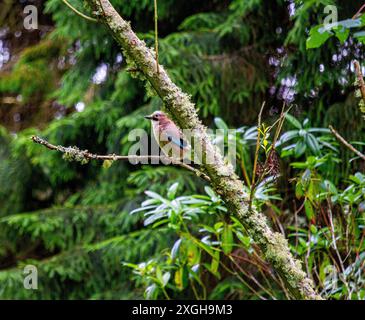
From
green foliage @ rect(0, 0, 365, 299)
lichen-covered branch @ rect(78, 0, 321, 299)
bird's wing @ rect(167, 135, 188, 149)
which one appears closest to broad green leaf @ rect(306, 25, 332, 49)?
lichen-covered branch @ rect(78, 0, 321, 299)

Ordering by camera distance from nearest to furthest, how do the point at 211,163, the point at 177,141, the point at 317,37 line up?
the point at 211,163 < the point at 317,37 < the point at 177,141

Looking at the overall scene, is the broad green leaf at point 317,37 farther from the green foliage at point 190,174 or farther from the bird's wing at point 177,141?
the bird's wing at point 177,141

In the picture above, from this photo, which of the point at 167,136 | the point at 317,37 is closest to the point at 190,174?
the point at 167,136

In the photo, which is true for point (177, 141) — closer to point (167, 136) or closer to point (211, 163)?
point (167, 136)

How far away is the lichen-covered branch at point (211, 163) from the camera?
1.73 metres

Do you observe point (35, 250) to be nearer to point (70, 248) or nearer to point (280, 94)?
point (70, 248)

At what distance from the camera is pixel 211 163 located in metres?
1.75

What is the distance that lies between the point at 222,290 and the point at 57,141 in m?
2.13

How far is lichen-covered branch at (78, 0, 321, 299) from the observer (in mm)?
1728

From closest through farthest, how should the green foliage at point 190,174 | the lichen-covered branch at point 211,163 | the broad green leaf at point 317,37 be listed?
the lichen-covered branch at point 211,163, the broad green leaf at point 317,37, the green foliage at point 190,174

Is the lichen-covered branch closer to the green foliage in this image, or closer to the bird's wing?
the green foliage

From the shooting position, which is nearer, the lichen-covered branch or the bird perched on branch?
the lichen-covered branch

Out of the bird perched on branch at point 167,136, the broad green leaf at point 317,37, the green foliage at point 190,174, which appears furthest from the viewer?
the bird perched on branch at point 167,136

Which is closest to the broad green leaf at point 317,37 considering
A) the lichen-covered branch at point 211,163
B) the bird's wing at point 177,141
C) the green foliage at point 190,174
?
the lichen-covered branch at point 211,163
